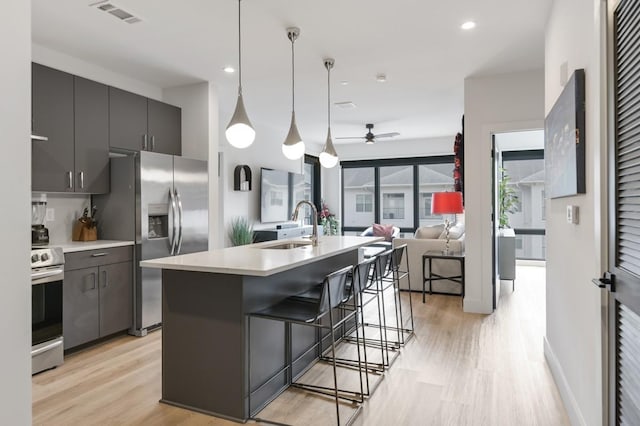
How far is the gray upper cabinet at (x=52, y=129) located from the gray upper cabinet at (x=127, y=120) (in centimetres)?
45

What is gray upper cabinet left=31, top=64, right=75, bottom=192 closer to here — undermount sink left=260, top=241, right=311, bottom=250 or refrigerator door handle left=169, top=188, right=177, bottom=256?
refrigerator door handle left=169, top=188, right=177, bottom=256

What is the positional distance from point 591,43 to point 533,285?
17.5 feet

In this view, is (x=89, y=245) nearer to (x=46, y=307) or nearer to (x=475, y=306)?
(x=46, y=307)

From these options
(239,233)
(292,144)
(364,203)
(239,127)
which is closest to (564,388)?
(292,144)

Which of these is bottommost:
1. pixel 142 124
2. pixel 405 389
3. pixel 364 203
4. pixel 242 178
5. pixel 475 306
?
pixel 405 389

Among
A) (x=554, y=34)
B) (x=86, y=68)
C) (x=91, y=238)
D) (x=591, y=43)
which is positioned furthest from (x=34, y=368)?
(x=554, y=34)

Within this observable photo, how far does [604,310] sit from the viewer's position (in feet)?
5.65

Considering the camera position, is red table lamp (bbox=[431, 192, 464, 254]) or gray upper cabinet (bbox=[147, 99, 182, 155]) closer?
gray upper cabinet (bbox=[147, 99, 182, 155])

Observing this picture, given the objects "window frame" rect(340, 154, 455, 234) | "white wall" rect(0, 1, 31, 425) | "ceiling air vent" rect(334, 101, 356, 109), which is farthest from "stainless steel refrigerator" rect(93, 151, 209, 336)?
"window frame" rect(340, 154, 455, 234)

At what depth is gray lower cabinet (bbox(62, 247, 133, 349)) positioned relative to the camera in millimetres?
3471

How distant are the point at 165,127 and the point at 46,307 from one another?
2311 millimetres

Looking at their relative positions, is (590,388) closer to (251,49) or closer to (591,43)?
(591,43)

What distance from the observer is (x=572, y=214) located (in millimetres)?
2260

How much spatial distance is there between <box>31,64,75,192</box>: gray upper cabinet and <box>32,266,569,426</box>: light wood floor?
151 cm
